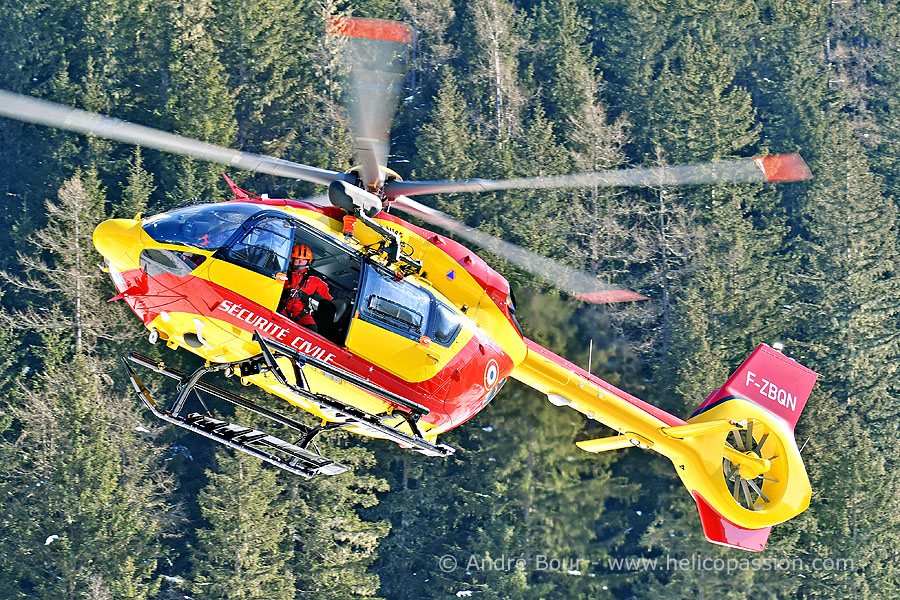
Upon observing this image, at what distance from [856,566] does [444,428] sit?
2303 centimetres

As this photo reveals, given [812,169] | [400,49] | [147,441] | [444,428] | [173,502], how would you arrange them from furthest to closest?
[400,49] < [812,169] < [173,502] < [147,441] < [444,428]

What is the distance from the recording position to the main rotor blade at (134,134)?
16.2m

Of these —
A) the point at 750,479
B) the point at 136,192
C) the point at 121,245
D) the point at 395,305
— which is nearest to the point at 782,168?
the point at 750,479

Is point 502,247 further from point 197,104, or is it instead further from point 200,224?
point 197,104

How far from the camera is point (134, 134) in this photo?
17.1m

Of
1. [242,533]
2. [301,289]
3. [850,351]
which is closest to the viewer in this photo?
[301,289]

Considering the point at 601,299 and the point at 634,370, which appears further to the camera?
the point at 634,370

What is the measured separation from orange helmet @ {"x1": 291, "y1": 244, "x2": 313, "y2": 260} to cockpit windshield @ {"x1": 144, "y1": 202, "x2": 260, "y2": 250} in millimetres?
682

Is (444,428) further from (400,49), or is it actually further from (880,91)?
(880,91)

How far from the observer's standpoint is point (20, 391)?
38.9 meters

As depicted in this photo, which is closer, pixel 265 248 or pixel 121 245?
pixel 121 245

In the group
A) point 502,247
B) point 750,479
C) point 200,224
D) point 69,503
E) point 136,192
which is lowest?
point 69,503

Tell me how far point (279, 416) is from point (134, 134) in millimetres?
4373

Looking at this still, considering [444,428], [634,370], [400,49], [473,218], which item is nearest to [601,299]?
[444,428]
